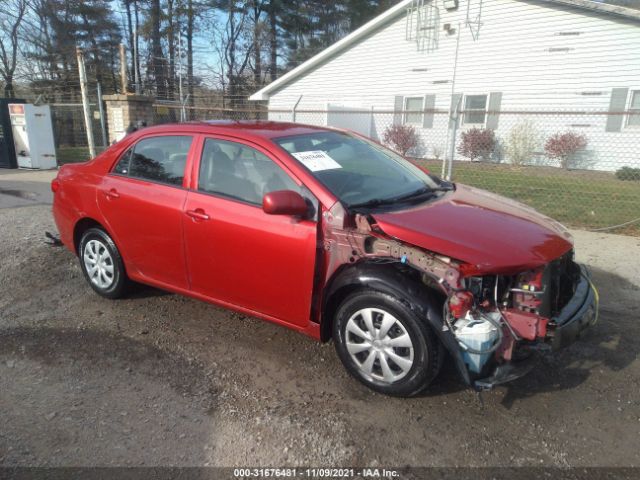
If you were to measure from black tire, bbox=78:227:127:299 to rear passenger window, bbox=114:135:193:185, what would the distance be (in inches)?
25.1

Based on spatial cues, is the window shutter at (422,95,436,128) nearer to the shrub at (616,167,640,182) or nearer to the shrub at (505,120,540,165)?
the shrub at (505,120,540,165)

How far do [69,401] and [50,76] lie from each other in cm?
3199

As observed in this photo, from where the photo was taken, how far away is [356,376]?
123 inches

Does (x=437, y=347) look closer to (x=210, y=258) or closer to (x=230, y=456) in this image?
(x=230, y=456)

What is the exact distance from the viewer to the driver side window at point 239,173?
11.0 ft

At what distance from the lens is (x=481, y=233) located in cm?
290

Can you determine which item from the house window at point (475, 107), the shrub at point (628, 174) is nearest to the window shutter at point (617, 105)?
the shrub at point (628, 174)

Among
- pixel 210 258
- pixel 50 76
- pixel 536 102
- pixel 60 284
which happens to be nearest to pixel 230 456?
pixel 210 258

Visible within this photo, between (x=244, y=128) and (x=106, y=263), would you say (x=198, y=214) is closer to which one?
(x=244, y=128)

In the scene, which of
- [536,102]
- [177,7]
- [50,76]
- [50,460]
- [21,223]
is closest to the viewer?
[50,460]

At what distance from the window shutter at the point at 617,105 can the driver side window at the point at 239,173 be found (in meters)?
13.4

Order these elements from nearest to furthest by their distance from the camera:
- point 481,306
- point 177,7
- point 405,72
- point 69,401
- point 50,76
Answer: point 481,306 < point 69,401 < point 405,72 < point 50,76 < point 177,7

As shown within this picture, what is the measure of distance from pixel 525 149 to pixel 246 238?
43.1 feet

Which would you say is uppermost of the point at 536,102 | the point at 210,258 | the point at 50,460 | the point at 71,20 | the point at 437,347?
the point at 71,20
